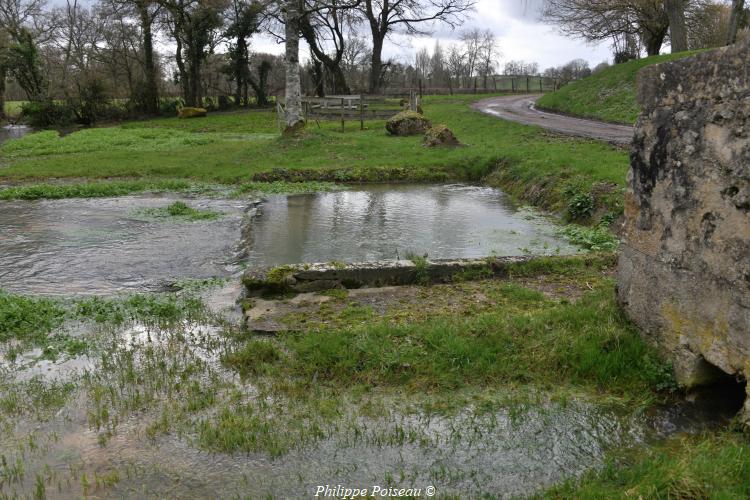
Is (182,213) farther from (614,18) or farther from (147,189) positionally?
(614,18)

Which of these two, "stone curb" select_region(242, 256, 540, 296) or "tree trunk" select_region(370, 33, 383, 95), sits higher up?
"tree trunk" select_region(370, 33, 383, 95)

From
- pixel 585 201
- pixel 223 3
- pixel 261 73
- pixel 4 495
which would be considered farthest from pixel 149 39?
pixel 4 495

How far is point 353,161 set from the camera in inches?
691

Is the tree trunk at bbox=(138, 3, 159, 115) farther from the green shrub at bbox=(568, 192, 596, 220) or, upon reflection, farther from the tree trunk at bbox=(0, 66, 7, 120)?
the green shrub at bbox=(568, 192, 596, 220)

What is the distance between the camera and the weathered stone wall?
13.5ft

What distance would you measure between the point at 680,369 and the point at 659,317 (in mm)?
461

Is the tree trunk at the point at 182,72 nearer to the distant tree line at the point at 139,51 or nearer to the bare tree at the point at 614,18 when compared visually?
the distant tree line at the point at 139,51

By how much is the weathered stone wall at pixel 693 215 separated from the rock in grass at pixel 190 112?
1481 inches

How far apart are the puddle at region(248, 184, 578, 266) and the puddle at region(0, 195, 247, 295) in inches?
25.7

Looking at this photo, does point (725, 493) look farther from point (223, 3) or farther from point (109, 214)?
point (223, 3)

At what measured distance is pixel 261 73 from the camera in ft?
157

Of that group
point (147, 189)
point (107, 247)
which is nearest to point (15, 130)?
point (147, 189)

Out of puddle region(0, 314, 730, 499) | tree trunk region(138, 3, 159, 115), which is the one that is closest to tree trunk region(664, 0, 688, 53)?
puddle region(0, 314, 730, 499)

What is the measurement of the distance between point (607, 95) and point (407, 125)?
1115 centimetres
